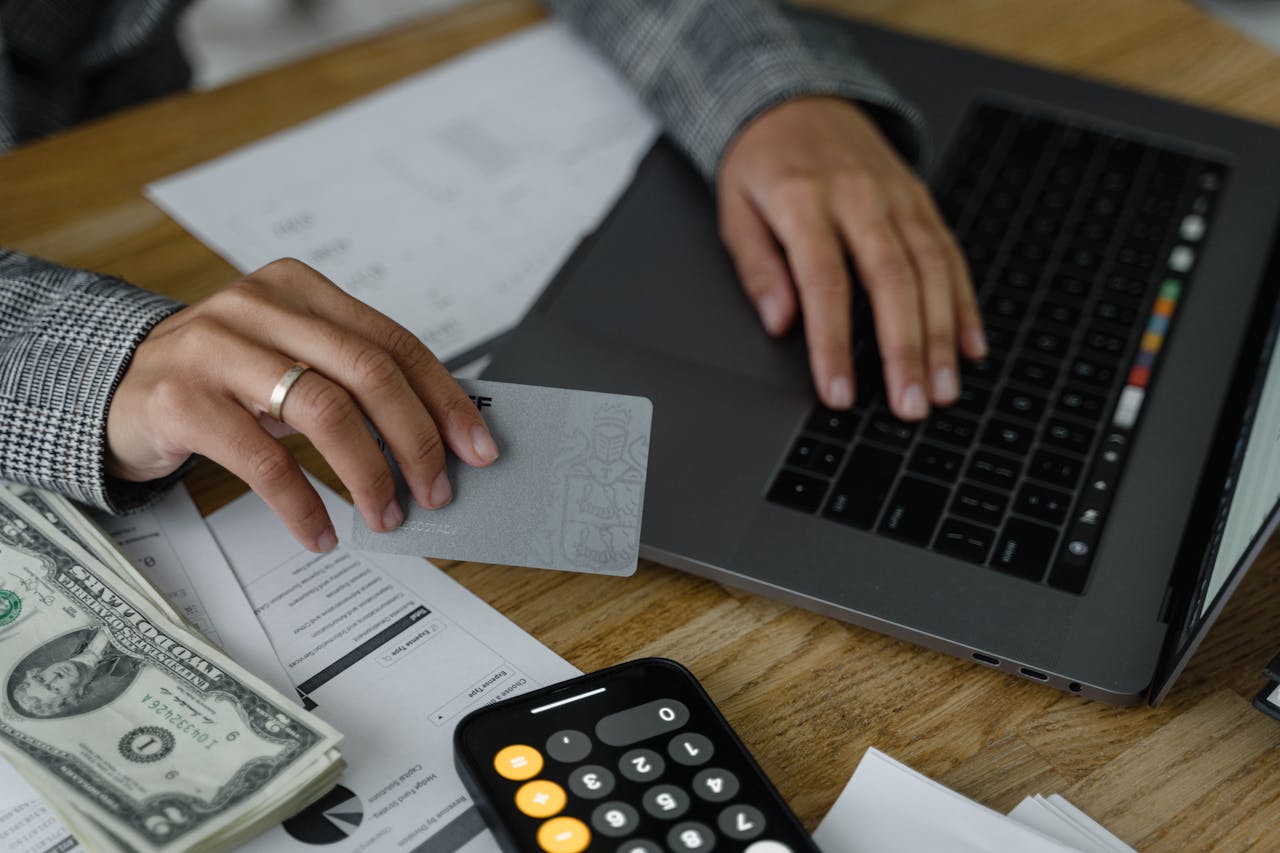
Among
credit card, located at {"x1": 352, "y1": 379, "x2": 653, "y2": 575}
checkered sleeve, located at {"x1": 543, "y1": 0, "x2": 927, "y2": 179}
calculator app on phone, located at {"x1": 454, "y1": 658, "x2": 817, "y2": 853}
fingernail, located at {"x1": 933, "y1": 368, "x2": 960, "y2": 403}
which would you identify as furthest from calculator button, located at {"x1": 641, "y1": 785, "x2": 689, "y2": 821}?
checkered sleeve, located at {"x1": 543, "y1": 0, "x2": 927, "y2": 179}

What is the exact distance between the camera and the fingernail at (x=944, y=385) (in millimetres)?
710

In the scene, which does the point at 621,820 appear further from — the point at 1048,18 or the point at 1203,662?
the point at 1048,18

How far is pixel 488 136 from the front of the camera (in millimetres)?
934

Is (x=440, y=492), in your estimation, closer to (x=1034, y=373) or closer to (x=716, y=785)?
(x=716, y=785)

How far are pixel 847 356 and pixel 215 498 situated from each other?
39 centimetres

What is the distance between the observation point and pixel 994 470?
670 millimetres

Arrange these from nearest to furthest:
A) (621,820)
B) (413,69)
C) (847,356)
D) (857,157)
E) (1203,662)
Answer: (621,820)
(1203,662)
(847,356)
(857,157)
(413,69)

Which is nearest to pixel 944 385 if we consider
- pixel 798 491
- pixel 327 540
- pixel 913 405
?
pixel 913 405

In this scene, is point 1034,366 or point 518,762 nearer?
point 518,762

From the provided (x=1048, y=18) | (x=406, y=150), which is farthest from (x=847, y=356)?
(x=1048, y=18)

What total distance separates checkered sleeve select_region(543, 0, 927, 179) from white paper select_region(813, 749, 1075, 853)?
0.50 meters

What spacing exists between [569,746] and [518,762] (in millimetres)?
24

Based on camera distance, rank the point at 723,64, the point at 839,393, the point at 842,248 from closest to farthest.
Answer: the point at 839,393 → the point at 842,248 → the point at 723,64

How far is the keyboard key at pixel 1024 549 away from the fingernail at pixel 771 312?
205 mm
